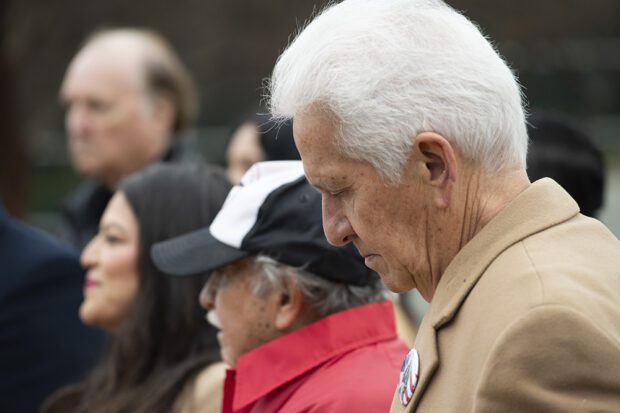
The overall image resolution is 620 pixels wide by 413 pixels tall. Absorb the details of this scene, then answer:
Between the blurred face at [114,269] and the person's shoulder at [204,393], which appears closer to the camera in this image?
the person's shoulder at [204,393]

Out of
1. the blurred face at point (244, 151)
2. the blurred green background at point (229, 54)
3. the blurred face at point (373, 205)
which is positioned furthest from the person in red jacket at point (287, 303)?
the blurred green background at point (229, 54)

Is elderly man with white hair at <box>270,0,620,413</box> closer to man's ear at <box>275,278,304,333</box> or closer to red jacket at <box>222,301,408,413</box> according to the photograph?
red jacket at <box>222,301,408,413</box>

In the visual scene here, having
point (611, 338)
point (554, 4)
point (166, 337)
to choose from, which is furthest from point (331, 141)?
point (554, 4)

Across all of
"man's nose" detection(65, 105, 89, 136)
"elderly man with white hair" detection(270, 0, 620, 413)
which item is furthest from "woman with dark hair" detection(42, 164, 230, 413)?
"man's nose" detection(65, 105, 89, 136)

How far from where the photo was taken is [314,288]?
2.97 metres

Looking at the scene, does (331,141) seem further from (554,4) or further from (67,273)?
(554,4)

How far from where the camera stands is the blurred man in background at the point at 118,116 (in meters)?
6.28

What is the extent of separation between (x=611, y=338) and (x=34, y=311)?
3185 millimetres

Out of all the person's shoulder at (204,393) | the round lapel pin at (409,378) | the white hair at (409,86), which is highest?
the white hair at (409,86)

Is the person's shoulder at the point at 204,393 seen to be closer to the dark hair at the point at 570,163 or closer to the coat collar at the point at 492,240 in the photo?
the dark hair at the point at 570,163

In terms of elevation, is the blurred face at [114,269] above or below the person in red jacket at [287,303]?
below

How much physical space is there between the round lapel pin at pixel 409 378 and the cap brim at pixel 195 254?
85 centimetres

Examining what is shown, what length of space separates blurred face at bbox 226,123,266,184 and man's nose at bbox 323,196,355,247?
313cm

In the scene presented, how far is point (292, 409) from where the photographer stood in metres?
2.75
